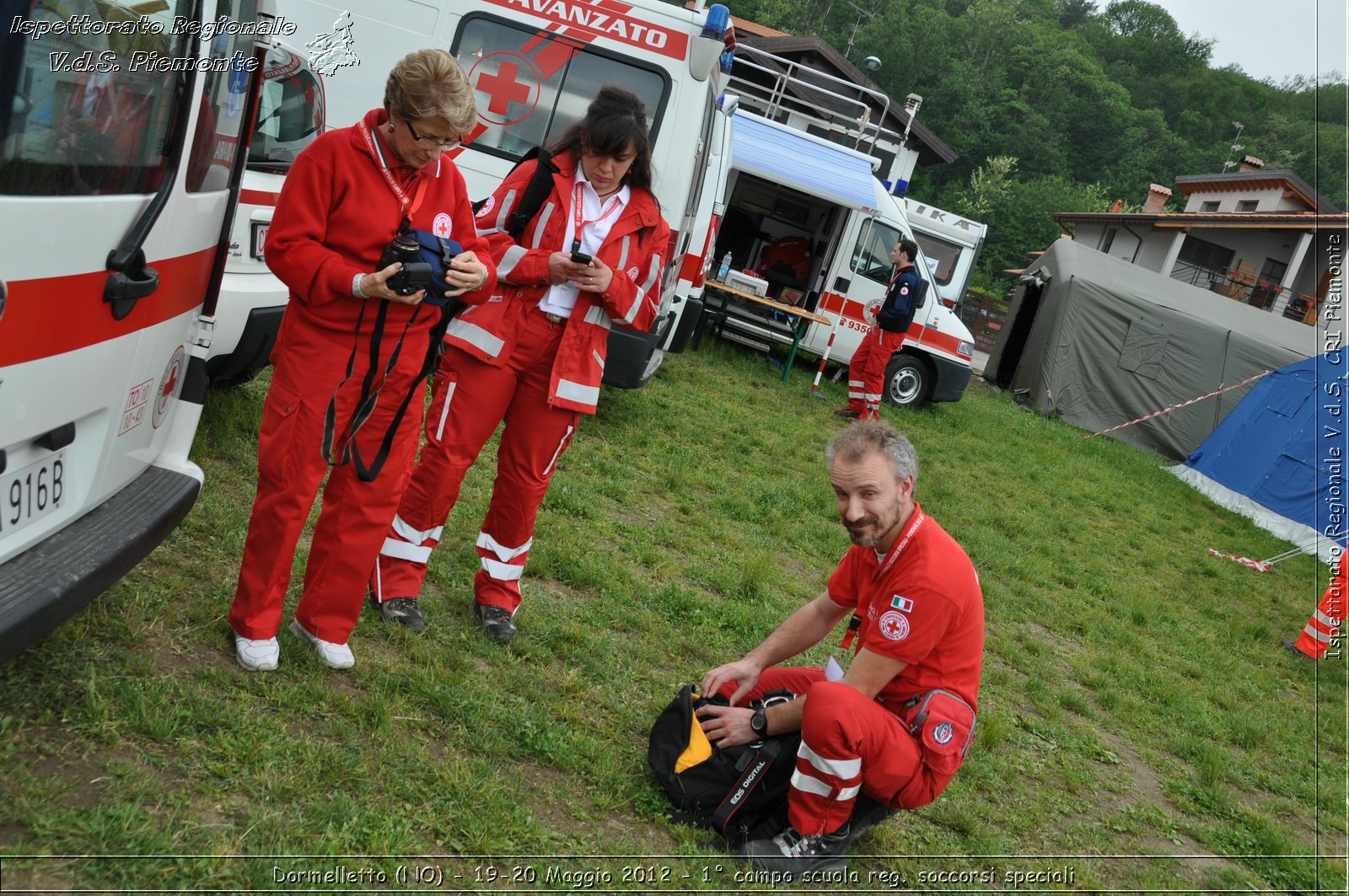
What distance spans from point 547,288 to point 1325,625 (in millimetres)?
7000

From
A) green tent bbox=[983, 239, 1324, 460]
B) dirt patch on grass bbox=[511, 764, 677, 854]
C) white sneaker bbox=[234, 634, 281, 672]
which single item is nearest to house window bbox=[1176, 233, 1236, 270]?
green tent bbox=[983, 239, 1324, 460]

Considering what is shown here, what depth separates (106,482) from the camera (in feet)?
9.25

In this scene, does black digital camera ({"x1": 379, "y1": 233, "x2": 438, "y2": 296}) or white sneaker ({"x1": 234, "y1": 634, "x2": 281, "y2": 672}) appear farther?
white sneaker ({"x1": 234, "y1": 634, "x2": 281, "y2": 672})

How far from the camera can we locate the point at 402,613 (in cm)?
389

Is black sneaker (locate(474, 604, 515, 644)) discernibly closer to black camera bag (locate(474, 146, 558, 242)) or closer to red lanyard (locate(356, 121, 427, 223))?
black camera bag (locate(474, 146, 558, 242))

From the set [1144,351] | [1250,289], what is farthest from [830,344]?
[1250,289]

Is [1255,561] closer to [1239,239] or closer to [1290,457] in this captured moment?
[1290,457]

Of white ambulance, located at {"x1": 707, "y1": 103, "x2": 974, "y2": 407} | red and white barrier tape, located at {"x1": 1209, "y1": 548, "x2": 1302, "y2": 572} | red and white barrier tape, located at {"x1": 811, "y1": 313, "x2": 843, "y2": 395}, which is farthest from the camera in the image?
white ambulance, located at {"x1": 707, "y1": 103, "x2": 974, "y2": 407}

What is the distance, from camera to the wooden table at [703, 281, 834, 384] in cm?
1228

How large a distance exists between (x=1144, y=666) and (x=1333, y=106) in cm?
375

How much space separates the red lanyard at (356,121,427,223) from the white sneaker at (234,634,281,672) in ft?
4.67

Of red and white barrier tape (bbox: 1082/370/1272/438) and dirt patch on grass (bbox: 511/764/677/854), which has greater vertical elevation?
red and white barrier tape (bbox: 1082/370/1272/438)

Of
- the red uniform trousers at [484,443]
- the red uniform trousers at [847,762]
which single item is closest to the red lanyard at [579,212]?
the red uniform trousers at [484,443]

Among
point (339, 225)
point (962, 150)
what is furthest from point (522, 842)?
point (962, 150)
